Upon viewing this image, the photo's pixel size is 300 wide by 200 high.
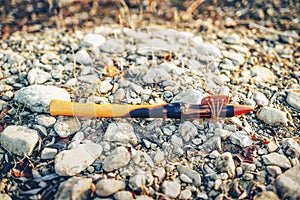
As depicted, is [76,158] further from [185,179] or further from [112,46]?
[112,46]


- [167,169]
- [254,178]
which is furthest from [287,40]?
[167,169]

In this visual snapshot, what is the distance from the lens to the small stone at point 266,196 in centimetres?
184

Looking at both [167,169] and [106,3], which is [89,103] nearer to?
[167,169]

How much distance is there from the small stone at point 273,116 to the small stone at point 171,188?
2.35 feet

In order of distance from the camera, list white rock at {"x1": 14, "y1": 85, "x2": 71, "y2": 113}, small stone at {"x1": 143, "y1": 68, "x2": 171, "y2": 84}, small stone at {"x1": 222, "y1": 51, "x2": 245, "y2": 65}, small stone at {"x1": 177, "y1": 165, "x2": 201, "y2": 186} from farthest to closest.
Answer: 1. small stone at {"x1": 222, "y1": 51, "x2": 245, "y2": 65}
2. small stone at {"x1": 143, "y1": 68, "x2": 171, "y2": 84}
3. white rock at {"x1": 14, "y1": 85, "x2": 71, "y2": 113}
4. small stone at {"x1": 177, "y1": 165, "x2": 201, "y2": 186}

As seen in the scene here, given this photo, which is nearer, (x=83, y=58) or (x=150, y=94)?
(x=150, y=94)

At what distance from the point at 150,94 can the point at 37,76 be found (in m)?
0.76

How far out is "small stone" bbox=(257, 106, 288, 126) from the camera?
2.21 m

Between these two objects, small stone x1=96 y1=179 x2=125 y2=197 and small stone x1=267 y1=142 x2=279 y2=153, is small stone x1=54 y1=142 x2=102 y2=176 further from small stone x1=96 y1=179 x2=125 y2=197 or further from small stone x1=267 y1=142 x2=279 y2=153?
small stone x1=267 y1=142 x2=279 y2=153

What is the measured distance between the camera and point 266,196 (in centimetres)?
184

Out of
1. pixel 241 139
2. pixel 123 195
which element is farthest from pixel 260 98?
pixel 123 195

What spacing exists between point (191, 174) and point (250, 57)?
1203 millimetres

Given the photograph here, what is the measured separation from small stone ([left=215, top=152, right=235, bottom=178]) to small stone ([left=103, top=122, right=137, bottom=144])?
1.57 feet

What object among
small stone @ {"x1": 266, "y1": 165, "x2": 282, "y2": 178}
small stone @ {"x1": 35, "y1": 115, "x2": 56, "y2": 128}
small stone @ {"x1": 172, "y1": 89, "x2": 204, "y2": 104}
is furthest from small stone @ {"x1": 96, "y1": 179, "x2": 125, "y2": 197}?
small stone @ {"x1": 266, "y1": 165, "x2": 282, "y2": 178}
